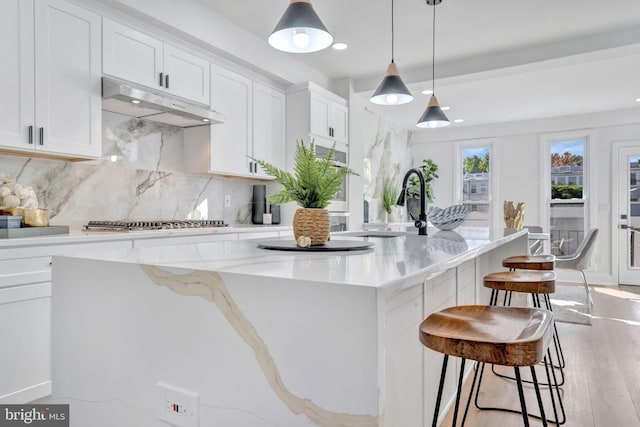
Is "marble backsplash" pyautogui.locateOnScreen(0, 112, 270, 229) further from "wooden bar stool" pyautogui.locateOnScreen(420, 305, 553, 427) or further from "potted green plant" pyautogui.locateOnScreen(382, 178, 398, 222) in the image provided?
"potted green plant" pyautogui.locateOnScreen(382, 178, 398, 222)

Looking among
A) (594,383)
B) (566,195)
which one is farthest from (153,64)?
(566,195)

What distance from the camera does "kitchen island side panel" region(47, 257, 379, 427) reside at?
0.84 meters

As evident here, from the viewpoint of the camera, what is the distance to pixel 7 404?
2029mm

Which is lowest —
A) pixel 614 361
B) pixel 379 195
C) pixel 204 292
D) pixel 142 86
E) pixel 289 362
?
pixel 614 361

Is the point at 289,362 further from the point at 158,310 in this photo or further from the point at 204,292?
the point at 158,310

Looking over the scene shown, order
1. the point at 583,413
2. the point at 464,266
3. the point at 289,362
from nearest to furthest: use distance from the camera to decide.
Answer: the point at 289,362
the point at 583,413
the point at 464,266

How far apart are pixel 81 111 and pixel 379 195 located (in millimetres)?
4550

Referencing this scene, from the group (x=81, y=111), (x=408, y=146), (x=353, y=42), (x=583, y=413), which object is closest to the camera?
(x=583, y=413)

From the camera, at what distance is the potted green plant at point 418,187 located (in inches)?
272

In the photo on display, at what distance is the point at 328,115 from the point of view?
464 centimetres

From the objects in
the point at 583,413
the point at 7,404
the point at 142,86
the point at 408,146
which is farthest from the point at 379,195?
the point at 7,404

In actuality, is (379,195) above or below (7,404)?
above

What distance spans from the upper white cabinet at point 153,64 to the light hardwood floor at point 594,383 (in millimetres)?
2802

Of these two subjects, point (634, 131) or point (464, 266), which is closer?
point (464, 266)
